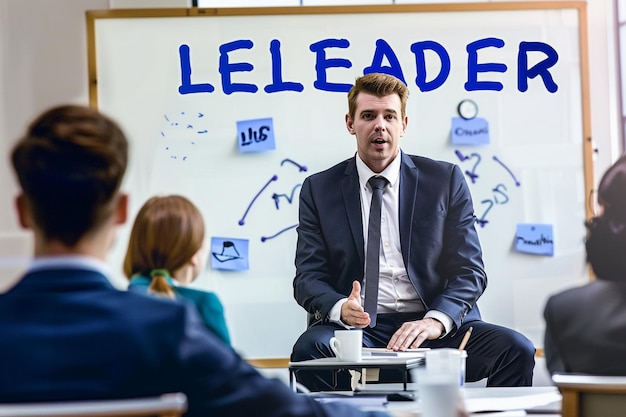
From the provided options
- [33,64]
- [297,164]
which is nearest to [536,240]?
[297,164]

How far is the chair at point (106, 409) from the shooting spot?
1.15 meters

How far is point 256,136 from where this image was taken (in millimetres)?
3971

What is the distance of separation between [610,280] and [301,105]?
2385mm

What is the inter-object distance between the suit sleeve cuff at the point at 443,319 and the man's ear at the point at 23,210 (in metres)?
2.18

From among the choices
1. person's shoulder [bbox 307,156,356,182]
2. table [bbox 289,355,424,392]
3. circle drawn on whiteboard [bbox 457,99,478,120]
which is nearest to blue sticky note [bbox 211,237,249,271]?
person's shoulder [bbox 307,156,356,182]

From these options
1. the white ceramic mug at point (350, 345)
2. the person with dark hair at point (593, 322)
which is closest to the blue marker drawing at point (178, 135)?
the white ceramic mug at point (350, 345)

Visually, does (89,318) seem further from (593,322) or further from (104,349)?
(593,322)

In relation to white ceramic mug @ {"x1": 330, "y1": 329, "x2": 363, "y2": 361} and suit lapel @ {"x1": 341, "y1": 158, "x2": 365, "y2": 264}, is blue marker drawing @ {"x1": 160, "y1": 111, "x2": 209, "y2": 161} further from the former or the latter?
white ceramic mug @ {"x1": 330, "y1": 329, "x2": 363, "y2": 361}

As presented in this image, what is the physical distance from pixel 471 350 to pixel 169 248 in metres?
1.74

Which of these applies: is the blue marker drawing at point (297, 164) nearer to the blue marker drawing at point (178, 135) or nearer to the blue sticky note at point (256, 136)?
the blue sticky note at point (256, 136)

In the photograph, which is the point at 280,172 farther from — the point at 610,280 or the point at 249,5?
the point at 610,280

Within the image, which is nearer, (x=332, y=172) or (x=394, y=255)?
(x=394, y=255)

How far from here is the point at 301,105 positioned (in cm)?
399

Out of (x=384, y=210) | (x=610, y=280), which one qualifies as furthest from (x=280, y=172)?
(x=610, y=280)
